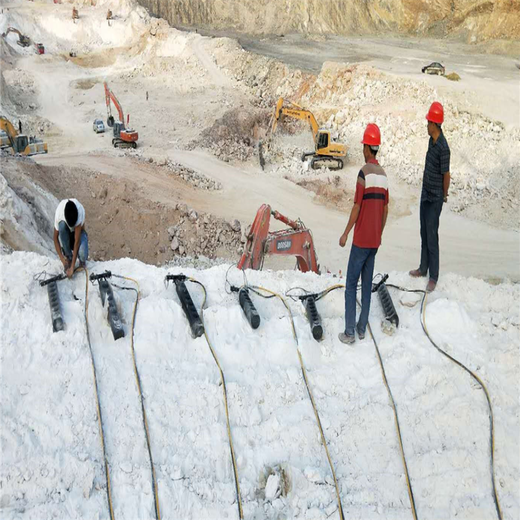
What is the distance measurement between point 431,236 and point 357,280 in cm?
147

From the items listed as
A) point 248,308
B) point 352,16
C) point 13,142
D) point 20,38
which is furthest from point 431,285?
point 352,16

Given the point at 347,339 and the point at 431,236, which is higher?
the point at 431,236

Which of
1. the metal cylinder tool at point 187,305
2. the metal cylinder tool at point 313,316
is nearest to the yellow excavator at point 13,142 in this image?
the metal cylinder tool at point 187,305

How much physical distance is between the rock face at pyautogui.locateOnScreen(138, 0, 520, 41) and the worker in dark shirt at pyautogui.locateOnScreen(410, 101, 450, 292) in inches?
1043

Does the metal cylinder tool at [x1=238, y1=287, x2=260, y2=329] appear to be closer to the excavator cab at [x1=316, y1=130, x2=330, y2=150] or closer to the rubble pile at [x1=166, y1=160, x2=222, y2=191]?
the rubble pile at [x1=166, y1=160, x2=222, y2=191]

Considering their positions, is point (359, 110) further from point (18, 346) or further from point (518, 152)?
point (18, 346)

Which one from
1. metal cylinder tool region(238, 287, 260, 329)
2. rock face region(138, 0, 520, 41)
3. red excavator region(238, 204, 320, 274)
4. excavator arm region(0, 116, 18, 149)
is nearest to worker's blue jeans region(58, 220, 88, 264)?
metal cylinder tool region(238, 287, 260, 329)

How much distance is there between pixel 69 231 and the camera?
18.9 ft

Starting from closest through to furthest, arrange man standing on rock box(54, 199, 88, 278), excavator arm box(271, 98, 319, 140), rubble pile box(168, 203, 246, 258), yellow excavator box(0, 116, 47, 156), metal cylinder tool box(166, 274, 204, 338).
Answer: metal cylinder tool box(166, 274, 204, 338) < man standing on rock box(54, 199, 88, 278) < rubble pile box(168, 203, 246, 258) < yellow excavator box(0, 116, 47, 156) < excavator arm box(271, 98, 319, 140)

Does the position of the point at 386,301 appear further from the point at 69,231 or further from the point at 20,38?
the point at 20,38

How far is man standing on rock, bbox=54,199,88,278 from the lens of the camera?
563 centimetres

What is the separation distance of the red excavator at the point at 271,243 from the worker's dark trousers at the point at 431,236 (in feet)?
6.43

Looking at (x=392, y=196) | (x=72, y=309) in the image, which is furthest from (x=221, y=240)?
(x=72, y=309)

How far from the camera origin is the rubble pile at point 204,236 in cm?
1122
